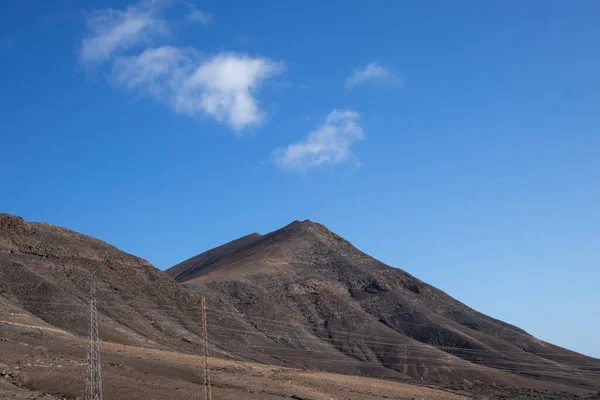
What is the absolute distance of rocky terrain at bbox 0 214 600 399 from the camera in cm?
5747

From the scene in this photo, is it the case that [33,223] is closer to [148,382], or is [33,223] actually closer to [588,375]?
[148,382]

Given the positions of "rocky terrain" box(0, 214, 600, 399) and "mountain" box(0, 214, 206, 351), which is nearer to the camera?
"rocky terrain" box(0, 214, 600, 399)

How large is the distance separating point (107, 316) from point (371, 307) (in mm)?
64954

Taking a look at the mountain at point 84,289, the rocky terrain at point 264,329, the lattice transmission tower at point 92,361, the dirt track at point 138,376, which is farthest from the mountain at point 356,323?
the lattice transmission tower at point 92,361

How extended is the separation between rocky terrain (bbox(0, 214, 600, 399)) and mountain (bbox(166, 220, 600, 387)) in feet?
1.20

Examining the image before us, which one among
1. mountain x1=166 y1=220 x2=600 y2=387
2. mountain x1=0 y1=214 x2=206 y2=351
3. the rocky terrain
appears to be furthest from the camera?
mountain x1=166 y1=220 x2=600 y2=387

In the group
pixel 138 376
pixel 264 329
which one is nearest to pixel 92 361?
pixel 138 376

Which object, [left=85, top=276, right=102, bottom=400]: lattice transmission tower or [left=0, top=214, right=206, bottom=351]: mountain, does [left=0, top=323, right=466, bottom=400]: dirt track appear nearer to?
[left=85, top=276, right=102, bottom=400]: lattice transmission tower

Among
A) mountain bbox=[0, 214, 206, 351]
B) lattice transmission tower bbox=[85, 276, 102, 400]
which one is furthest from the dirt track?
mountain bbox=[0, 214, 206, 351]

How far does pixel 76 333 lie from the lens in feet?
235

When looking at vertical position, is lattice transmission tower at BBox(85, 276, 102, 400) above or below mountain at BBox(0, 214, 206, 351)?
below

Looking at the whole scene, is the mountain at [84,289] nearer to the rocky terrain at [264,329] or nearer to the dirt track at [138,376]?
the rocky terrain at [264,329]

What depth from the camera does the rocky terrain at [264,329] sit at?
57469mm

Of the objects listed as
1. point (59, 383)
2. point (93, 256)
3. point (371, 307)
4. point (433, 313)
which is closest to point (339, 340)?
point (371, 307)
